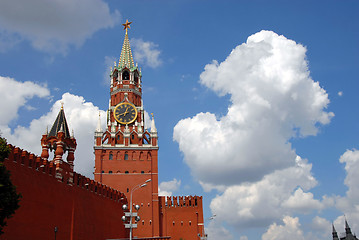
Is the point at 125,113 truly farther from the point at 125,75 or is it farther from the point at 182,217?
the point at 182,217

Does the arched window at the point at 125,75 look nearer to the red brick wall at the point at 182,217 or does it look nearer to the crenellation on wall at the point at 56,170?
the red brick wall at the point at 182,217

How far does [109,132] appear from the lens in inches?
2527

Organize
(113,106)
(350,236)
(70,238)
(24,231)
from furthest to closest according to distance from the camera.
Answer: (350,236) < (113,106) < (70,238) < (24,231)

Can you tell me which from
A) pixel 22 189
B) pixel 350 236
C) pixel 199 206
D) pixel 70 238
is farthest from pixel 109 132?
pixel 350 236

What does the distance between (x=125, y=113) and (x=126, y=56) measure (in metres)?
13.0

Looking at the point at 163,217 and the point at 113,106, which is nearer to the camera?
the point at 163,217

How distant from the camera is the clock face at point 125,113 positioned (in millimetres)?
66625

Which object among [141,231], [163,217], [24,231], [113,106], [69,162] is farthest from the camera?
[113,106]

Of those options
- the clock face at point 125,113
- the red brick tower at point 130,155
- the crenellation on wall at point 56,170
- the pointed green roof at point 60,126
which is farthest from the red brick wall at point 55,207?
the clock face at point 125,113

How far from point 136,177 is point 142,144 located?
5.65 m

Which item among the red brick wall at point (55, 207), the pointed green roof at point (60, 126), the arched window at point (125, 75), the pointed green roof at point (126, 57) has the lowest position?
the red brick wall at point (55, 207)

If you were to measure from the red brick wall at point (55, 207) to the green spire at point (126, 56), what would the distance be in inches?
1171

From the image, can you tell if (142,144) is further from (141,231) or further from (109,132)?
(141,231)

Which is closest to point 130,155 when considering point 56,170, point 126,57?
point 126,57
